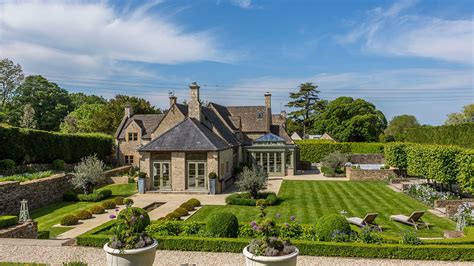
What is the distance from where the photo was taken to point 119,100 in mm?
61031

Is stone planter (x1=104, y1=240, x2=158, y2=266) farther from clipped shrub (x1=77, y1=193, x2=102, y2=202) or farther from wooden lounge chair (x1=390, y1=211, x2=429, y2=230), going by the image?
clipped shrub (x1=77, y1=193, x2=102, y2=202)

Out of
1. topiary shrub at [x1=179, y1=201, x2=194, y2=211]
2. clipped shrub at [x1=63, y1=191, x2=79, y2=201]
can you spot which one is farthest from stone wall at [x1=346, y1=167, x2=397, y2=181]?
clipped shrub at [x1=63, y1=191, x2=79, y2=201]

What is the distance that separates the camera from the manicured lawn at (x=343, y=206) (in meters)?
18.9

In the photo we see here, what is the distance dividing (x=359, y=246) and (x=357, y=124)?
5970 centimetres

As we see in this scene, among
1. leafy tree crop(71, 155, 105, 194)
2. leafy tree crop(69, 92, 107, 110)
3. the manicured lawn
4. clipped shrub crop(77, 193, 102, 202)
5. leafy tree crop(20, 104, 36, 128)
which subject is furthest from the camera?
leafy tree crop(69, 92, 107, 110)

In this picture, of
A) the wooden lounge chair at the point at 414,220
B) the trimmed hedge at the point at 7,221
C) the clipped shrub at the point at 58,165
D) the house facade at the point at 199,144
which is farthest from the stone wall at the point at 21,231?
the clipped shrub at the point at 58,165

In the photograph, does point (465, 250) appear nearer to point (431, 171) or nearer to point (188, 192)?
point (431, 171)

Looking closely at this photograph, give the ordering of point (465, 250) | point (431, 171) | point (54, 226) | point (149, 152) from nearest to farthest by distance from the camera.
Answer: point (465, 250) < point (54, 226) < point (431, 171) < point (149, 152)

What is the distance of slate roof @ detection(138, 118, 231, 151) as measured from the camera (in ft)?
93.0

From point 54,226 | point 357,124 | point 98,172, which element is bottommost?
point 54,226

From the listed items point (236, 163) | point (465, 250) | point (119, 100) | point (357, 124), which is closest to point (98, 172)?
point (236, 163)

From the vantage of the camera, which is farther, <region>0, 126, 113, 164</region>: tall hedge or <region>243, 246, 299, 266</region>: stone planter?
<region>0, 126, 113, 164</region>: tall hedge

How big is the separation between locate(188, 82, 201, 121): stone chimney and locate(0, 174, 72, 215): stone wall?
11.6 m

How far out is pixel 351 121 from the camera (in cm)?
6900
